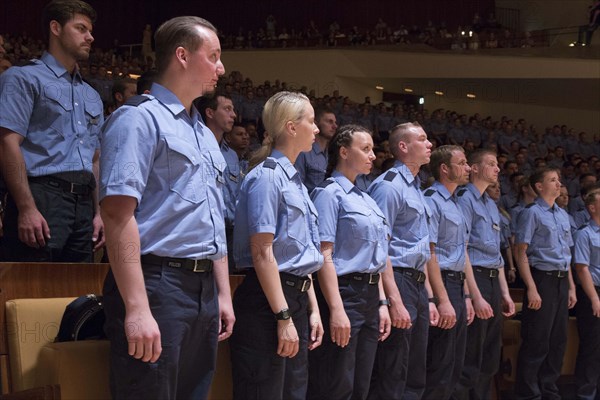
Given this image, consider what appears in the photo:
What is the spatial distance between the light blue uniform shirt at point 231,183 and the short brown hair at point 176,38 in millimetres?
1384

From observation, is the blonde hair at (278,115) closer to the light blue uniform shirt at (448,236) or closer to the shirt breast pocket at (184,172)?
the shirt breast pocket at (184,172)

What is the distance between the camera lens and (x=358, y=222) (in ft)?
11.3

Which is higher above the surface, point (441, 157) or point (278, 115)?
point (278, 115)

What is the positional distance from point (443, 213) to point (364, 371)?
Result: 48.7 inches

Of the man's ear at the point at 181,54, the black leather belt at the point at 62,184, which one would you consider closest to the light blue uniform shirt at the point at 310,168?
the black leather belt at the point at 62,184

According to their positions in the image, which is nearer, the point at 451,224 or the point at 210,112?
the point at 210,112

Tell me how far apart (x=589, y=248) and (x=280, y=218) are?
133 inches

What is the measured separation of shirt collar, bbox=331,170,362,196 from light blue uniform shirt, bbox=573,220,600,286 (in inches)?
99.2

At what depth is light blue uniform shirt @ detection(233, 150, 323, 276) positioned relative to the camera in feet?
9.18

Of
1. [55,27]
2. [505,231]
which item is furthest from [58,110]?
[505,231]

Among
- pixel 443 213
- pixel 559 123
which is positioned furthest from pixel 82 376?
pixel 559 123

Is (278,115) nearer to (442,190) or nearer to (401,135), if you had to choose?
(401,135)

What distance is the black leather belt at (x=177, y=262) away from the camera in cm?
200

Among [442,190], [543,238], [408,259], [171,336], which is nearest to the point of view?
[171,336]
